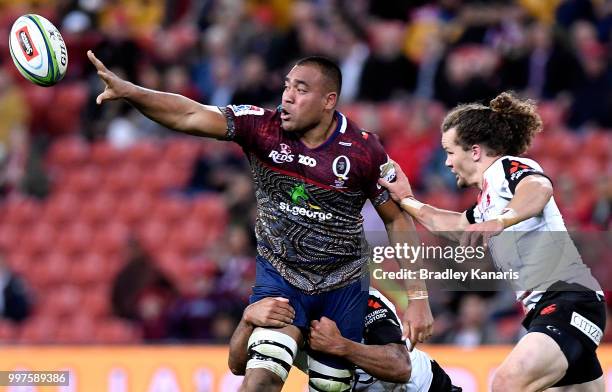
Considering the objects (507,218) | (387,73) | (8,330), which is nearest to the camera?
(507,218)

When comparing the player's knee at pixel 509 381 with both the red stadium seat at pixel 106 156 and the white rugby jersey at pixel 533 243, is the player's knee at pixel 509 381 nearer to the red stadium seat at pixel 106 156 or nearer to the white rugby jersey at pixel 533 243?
the white rugby jersey at pixel 533 243

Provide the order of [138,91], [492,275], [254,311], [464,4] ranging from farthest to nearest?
[464,4] < [492,275] < [254,311] < [138,91]

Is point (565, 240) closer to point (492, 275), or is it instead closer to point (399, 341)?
point (399, 341)

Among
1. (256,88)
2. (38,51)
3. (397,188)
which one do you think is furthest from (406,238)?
(256,88)

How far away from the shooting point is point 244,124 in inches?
272

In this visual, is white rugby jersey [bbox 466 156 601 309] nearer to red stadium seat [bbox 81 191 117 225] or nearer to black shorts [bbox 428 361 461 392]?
black shorts [bbox 428 361 461 392]

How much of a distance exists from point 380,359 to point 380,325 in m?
0.38

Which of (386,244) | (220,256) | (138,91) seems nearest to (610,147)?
(220,256)

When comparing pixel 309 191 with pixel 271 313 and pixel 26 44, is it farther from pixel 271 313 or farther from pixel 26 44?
pixel 26 44

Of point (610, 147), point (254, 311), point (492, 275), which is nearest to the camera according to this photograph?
point (254, 311)

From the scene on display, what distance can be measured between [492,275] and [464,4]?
7.06 metres

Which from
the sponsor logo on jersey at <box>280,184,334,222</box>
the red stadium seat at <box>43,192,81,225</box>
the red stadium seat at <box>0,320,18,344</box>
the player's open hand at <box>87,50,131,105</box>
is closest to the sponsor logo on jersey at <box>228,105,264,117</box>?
the sponsor logo on jersey at <box>280,184,334,222</box>

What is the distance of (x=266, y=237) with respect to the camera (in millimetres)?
7207

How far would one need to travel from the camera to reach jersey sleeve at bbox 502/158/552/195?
6.78 meters
